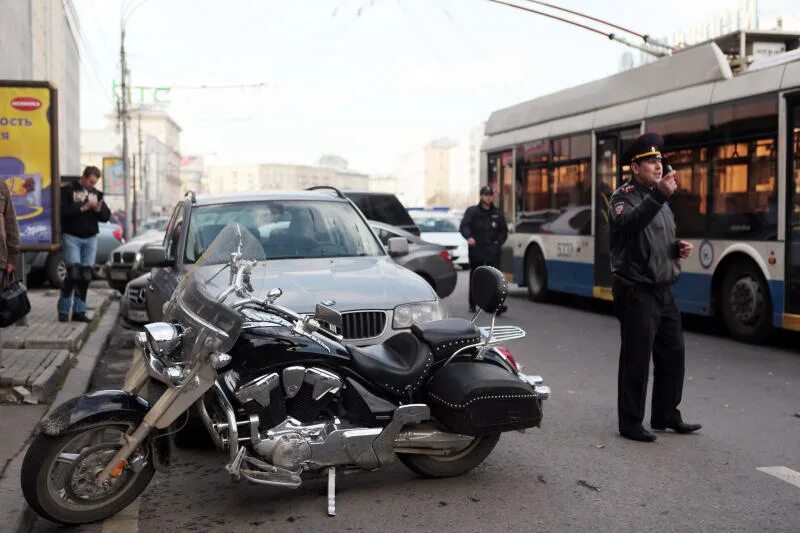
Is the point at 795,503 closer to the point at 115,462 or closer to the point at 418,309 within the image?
the point at 418,309

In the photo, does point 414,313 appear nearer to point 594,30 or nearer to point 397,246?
point 397,246

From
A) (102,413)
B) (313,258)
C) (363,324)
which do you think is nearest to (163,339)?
(102,413)

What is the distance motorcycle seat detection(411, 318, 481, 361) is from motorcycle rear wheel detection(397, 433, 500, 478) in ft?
1.76

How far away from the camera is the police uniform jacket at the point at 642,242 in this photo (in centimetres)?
623

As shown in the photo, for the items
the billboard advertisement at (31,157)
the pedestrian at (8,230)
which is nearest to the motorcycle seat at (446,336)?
the pedestrian at (8,230)

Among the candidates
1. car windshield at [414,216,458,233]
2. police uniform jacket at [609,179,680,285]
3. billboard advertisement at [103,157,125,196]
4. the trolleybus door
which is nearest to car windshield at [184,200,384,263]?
police uniform jacket at [609,179,680,285]

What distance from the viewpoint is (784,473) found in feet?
18.1

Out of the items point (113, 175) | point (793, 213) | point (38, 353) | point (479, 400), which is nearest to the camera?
point (479, 400)

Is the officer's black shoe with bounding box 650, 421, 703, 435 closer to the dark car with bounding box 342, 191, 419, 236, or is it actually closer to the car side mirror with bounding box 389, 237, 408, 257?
the car side mirror with bounding box 389, 237, 408, 257

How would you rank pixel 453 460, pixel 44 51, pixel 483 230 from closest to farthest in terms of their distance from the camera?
pixel 453 460, pixel 483 230, pixel 44 51

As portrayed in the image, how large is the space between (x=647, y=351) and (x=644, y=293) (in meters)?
0.37

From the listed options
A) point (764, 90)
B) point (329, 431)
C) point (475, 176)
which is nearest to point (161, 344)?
point (329, 431)

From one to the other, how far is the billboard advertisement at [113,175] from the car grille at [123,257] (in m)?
25.7

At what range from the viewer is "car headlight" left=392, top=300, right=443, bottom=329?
633 centimetres
